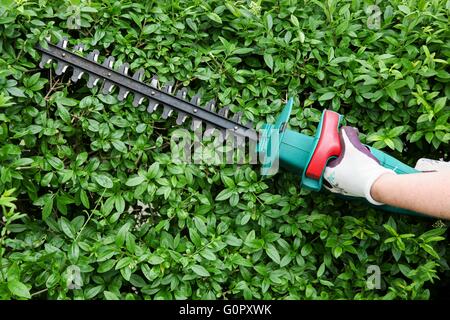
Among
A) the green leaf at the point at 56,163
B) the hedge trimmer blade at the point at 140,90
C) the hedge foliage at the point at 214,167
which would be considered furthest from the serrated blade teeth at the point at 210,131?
the green leaf at the point at 56,163

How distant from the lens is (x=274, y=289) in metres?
2.50

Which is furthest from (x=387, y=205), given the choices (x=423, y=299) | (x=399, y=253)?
(x=423, y=299)

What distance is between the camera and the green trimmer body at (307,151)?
8.13ft

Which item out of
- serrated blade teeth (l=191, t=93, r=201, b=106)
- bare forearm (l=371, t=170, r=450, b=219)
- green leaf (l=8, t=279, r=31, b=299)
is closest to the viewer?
green leaf (l=8, t=279, r=31, b=299)

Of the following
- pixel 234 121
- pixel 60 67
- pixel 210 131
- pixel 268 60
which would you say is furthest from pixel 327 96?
pixel 60 67

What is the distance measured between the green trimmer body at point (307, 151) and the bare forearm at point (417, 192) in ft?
0.41

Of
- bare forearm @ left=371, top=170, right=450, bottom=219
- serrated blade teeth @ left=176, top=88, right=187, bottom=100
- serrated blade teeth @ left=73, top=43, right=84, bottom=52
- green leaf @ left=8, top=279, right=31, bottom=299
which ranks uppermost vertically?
serrated blade teeth @ left=73, top=43, right=84, bottom=52

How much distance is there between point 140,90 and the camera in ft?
8.52

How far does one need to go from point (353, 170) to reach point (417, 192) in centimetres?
24

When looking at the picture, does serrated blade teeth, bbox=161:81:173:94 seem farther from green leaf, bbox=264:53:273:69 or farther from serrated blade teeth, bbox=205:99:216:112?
green leaf, bbox=264:53:273:69

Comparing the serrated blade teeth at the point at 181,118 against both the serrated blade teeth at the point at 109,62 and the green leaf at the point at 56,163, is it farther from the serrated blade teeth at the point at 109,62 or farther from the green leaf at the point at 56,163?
the green leaf at the point at 56,163

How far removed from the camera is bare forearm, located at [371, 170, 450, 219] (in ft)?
7.63

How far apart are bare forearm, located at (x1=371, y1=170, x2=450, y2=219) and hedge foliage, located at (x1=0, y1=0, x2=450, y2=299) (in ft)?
0.57

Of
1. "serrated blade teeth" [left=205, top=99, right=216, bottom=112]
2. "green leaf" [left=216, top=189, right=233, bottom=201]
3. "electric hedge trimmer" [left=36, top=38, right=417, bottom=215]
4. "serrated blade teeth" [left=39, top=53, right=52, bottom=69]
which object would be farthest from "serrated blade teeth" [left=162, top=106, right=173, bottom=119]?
"serrated blade teeth" [left=39, top=53, right=52, bottom=69]
